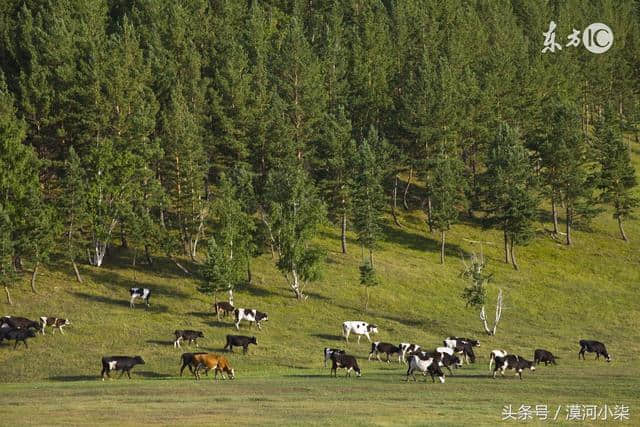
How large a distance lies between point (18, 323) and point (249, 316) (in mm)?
15772

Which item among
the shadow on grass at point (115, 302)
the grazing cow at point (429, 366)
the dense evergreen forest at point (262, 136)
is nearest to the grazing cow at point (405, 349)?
the grazing cow at point (429, 366)

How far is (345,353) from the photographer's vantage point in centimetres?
5916

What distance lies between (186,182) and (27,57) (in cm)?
2844

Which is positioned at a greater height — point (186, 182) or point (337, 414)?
point (186, 182)

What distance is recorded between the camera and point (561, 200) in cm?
9825

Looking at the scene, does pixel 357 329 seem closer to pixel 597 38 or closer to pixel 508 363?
pixel 508 363

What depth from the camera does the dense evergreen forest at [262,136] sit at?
74.1 m

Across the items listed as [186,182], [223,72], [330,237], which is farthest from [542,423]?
[223,72]

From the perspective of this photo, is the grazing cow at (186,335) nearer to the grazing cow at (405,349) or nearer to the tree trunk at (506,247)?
the grazing cow at (405,349)

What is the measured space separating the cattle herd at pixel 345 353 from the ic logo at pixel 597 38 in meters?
93.1

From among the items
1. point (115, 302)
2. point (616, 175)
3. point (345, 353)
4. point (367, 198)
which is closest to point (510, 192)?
point (616, 175)

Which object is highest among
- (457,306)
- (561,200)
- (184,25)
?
(184,25)

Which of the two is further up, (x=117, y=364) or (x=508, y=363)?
(x=508, y=363)

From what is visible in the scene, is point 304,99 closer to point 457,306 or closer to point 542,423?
point 457,306
